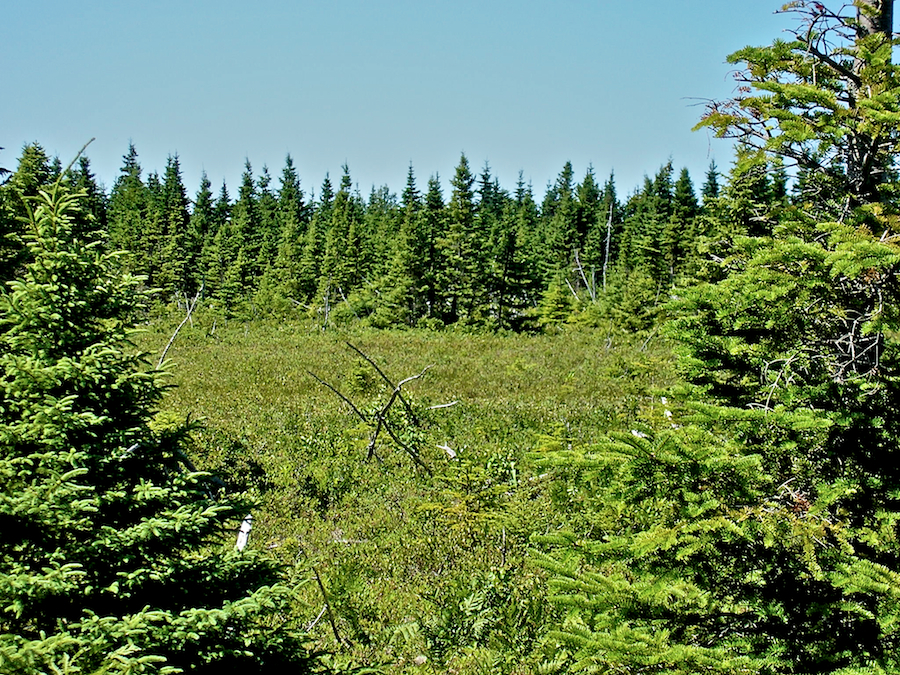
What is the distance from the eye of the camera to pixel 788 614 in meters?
4.27

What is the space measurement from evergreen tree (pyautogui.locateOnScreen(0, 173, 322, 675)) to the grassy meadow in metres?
0.58

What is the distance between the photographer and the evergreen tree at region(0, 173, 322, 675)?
356cm

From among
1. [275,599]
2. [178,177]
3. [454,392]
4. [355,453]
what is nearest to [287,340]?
[454,392]

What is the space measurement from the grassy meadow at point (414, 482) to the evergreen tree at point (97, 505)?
58 centimetres

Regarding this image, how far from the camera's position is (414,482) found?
40.8 ft

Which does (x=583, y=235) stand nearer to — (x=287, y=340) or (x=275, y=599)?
(x=287, y=340)

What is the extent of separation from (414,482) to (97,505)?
8948 millimetres

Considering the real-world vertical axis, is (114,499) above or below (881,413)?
below

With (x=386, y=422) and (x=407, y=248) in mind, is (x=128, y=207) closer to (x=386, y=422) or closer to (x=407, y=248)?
(x=407, y=248)

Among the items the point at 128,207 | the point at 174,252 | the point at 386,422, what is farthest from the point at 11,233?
the point at 128,207

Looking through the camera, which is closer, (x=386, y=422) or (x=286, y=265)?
(x=386, y=422)

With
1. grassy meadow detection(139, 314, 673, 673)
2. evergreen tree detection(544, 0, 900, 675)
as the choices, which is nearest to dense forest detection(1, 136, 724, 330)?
grassy meadow detection(139, 314, 673, 673)

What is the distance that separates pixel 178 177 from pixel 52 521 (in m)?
82.5

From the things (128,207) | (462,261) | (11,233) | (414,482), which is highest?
(128,207)
